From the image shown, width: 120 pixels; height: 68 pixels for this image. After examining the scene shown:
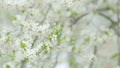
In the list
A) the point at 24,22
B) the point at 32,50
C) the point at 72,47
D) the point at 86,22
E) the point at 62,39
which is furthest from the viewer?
the point at 86,22

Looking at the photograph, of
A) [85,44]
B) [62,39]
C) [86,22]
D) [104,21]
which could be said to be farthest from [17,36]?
[104,21]

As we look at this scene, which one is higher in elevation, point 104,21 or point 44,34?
point 104,21

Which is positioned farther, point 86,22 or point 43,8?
point 86,22

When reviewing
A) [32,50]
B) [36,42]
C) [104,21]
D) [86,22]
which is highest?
[104,21]

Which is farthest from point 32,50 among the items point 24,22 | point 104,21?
point 104,21

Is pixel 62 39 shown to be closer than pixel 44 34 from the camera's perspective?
No

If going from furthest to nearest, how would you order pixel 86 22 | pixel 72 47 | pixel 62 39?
pixel 86 22 → pixel 72 47 → pixel 62 39

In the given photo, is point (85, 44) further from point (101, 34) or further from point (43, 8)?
point (43, 8)

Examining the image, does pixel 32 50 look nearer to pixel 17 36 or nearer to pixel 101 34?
pixel 17 36

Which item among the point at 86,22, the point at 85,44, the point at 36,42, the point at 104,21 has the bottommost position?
the point at 36,42
